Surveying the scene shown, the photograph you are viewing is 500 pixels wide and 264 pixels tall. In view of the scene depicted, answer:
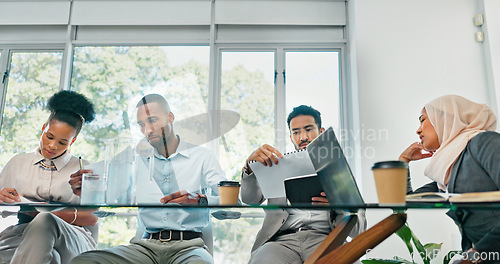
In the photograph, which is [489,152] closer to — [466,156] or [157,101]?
[466,156]

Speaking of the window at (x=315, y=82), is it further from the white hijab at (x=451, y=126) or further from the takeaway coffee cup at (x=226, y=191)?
the takeaway coffee cup at (x=226, y=191)

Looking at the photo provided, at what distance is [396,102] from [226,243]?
5.28 ft

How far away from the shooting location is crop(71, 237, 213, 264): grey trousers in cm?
162

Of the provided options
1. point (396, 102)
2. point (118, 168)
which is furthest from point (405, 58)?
point (118, 168)

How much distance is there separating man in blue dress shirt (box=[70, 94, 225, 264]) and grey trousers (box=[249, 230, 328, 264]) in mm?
214

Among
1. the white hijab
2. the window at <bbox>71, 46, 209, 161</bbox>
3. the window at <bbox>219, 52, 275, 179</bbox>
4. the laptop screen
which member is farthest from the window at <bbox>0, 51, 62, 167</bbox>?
the white hijab

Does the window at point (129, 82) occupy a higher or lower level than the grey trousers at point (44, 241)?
higher

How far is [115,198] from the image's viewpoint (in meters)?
1.39

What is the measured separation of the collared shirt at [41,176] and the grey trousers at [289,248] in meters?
0.94

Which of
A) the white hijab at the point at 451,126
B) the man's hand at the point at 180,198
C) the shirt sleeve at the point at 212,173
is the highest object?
the white hijab at the point at 451,126

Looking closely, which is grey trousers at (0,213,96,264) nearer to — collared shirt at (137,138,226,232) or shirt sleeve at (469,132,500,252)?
collared shirt at (137,138,226,232)

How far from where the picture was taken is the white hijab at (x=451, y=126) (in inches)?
67.1

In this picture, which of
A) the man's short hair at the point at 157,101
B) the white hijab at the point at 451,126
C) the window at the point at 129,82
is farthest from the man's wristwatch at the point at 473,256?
the window at the point at 129,82

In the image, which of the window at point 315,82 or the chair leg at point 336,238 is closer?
the chair leg at point 336,238
